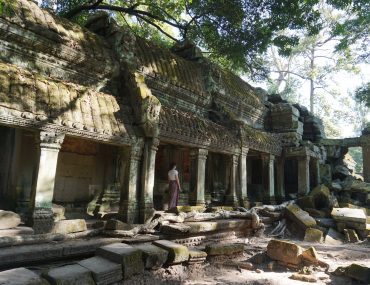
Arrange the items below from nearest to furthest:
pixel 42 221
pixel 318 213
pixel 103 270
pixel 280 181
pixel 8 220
→ pixel 103 270, pixel 8 220, pixel 42 221, pixel 318 213, pixel 280 181

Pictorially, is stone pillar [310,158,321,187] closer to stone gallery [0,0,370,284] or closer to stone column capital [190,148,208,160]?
stone gallery [0,0,370,284]

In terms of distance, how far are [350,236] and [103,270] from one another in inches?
295

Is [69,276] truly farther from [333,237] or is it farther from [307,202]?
[307,202]

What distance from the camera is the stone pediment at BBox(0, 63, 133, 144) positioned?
5.21m

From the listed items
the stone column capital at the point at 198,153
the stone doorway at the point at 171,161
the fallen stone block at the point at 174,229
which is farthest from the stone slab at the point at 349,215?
the fallen stone block at the point at 174,229

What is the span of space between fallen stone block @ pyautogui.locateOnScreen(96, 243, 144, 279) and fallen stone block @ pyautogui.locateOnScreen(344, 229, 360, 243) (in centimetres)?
677

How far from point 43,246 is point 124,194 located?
2.53 meters

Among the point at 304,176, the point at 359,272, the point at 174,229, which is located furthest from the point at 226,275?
the point at 304,176

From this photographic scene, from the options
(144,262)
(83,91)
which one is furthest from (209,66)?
(144,262)

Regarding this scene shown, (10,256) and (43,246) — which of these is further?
(43,246)

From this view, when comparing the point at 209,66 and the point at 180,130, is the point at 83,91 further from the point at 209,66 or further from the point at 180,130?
the point at 209,66

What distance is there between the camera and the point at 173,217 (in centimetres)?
665

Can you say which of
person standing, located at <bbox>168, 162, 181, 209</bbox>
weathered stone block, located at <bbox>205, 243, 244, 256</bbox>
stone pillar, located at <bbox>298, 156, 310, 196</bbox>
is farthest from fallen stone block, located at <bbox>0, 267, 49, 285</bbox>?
stone pillar, located at <bbox>298, 156, 310, 196</bbox>

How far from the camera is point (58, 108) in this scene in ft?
19.1
